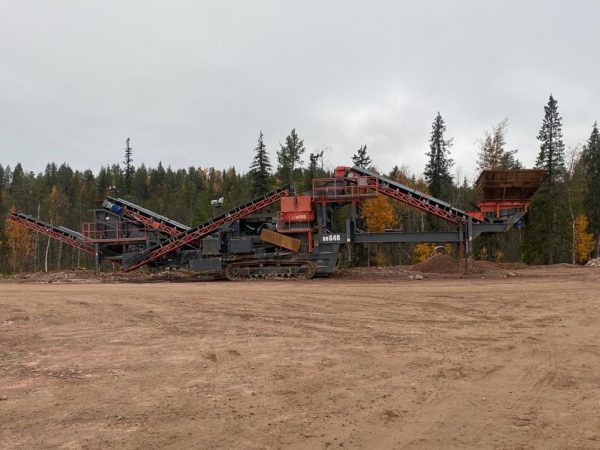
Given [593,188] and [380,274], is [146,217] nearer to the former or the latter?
[380,274]

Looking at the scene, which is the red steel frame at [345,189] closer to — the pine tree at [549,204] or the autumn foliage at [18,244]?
the pine tree at [549,204]

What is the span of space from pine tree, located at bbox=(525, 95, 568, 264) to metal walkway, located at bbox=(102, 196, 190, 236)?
3363cm

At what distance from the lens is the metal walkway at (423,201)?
71.2ft

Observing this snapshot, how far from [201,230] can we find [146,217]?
475cm

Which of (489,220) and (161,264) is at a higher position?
(489,220)

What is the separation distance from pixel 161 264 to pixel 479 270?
661 inches

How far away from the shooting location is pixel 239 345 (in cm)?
786

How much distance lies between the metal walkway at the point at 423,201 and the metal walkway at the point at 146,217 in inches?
443

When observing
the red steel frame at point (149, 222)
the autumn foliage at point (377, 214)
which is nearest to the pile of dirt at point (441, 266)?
the red steel frame at point (149, 222)

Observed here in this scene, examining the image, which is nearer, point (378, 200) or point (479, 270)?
point (479, 270)

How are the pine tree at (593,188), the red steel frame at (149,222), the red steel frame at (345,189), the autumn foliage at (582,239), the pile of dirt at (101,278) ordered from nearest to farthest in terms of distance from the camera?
1. the red steel frame at (345,189)
2. the pile of dirt at (101,278)
3. the red steel frame at (149,222)
4. the autumn foliage at (582,239)
5. the pine tree at (593,188)

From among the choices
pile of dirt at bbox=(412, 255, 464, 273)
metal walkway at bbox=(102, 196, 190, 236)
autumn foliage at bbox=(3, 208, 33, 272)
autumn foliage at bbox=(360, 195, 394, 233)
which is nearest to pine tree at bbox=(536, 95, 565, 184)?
autumn foliage at bbox=(360, 195, 394, 233)

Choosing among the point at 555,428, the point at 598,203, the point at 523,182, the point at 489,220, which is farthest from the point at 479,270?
the point at 598,203

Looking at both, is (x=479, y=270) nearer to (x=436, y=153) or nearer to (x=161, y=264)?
(x=161, y=264)
